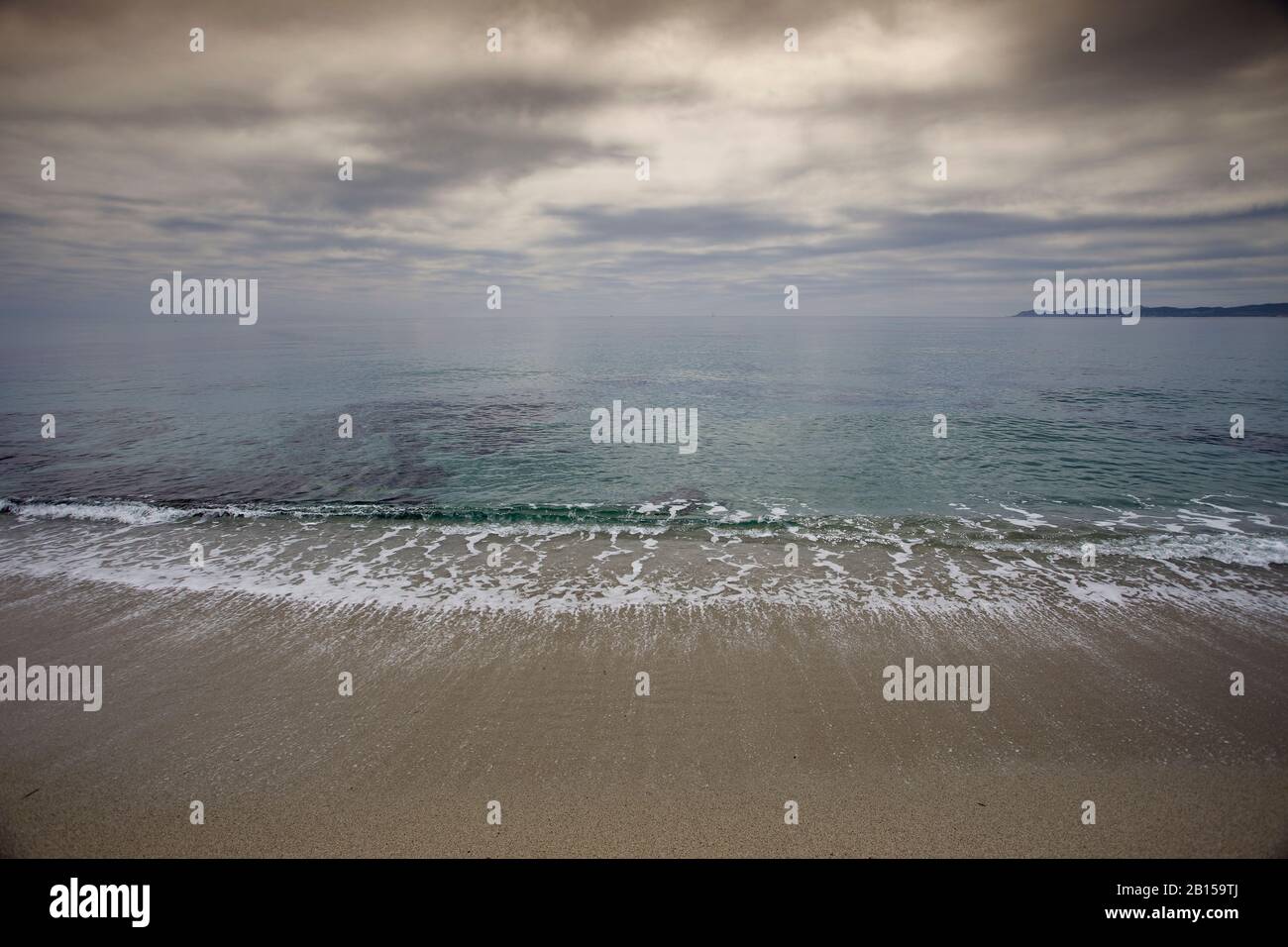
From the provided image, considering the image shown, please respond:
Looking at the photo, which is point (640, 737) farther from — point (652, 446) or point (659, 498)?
point (652, 446)

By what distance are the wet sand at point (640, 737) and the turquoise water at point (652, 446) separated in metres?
6.92

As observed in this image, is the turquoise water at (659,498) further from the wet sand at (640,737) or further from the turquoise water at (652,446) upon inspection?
the wet sand at (640,737)

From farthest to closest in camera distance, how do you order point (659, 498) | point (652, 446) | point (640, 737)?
point (652, 446), point (659, 498), point (640, 737)

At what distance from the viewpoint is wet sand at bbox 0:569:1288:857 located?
5.66 metres

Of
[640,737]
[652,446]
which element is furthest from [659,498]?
[640,737]

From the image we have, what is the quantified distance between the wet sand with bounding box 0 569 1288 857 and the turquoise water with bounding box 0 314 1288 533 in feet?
22.7

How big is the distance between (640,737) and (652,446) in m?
17.8

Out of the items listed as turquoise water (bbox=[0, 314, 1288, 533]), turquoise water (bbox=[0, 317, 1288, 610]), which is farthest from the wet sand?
turquoise water (bbox=[0, 314, 1288, 533])

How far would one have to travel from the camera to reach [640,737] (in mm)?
7117

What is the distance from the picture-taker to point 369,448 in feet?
77.0

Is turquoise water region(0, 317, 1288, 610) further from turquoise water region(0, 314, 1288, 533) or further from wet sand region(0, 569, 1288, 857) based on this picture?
wet sand region(0, 569, 1288, 857)

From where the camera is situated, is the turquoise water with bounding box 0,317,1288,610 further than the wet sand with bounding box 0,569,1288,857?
Yes

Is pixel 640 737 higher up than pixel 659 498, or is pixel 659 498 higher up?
pixel 659 498
